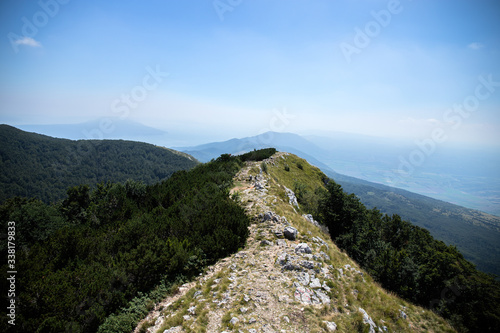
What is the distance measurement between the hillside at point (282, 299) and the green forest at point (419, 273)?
10.6 meters

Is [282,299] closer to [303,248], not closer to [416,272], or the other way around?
[303,248]

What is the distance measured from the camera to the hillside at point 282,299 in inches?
294

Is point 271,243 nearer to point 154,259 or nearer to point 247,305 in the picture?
point 247,305

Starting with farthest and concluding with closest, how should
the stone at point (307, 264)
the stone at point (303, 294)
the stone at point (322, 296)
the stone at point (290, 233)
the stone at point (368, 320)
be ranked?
the stone at point (290, 233) < the stone at point (307, 264) < the stone at point (322, 296) < the stone at point (303, 294) < the stone at point (368, 320)

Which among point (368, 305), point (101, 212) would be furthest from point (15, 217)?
point (368, 305)

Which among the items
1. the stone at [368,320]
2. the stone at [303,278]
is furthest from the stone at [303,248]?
the stone at [368,320]

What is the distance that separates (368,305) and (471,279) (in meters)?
28.3

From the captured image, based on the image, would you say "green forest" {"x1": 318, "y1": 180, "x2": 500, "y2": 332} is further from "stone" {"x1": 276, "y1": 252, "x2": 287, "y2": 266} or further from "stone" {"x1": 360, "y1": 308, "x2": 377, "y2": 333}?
"stone" {"x1": 276, "y1": 252, "x2": 287, "y2": 266}

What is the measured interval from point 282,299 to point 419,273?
78.4 ft

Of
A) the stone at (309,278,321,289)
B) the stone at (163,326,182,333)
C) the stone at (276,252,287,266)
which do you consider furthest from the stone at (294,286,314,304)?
the stone at (163,326,182,333)

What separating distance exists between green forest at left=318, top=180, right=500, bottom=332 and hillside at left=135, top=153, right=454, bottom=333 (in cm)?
1063

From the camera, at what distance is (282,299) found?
27.9 feet

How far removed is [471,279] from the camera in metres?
25.2

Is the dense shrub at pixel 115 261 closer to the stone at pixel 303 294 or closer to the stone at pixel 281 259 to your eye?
the stone at pixel 281 259
